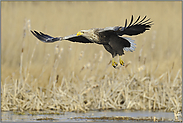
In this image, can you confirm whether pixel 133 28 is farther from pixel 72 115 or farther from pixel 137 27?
pixel 72 115

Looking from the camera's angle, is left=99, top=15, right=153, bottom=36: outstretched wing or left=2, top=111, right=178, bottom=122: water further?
left=2, top=111, right=178, bottom=122: water

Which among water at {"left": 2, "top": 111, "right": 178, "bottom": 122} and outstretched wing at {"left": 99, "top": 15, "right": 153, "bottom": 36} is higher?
outstretched wing at {"left": 99, "top": 15, "right": 153, "bottom": 36}

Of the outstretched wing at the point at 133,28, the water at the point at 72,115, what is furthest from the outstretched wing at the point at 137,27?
the water at the point at 72,115

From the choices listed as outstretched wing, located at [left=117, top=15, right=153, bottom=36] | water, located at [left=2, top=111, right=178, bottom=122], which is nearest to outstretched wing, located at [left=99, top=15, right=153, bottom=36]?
outstretched wing, located at [left=117, top=15, right=153, bottom=36]

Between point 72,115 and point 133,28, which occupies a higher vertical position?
point 133,28

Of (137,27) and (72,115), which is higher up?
(137,27)

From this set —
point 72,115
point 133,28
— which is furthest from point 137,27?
point 72,115

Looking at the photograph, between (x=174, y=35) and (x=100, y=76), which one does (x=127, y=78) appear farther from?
(x=174, y=35)

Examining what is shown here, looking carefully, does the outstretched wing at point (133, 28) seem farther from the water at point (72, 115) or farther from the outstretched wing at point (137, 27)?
the water at point (72, 115)

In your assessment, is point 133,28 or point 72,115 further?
point 72,115

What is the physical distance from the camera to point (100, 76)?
1098 cm

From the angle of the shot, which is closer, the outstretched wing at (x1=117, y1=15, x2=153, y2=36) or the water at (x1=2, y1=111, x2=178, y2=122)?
the outstretched wing at (x1=117, y1=15, x2=153, y2=36)

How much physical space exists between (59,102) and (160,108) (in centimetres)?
281

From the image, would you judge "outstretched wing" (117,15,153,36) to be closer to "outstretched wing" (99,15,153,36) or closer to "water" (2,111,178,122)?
"outstretched wing" (99,15,153,36)
